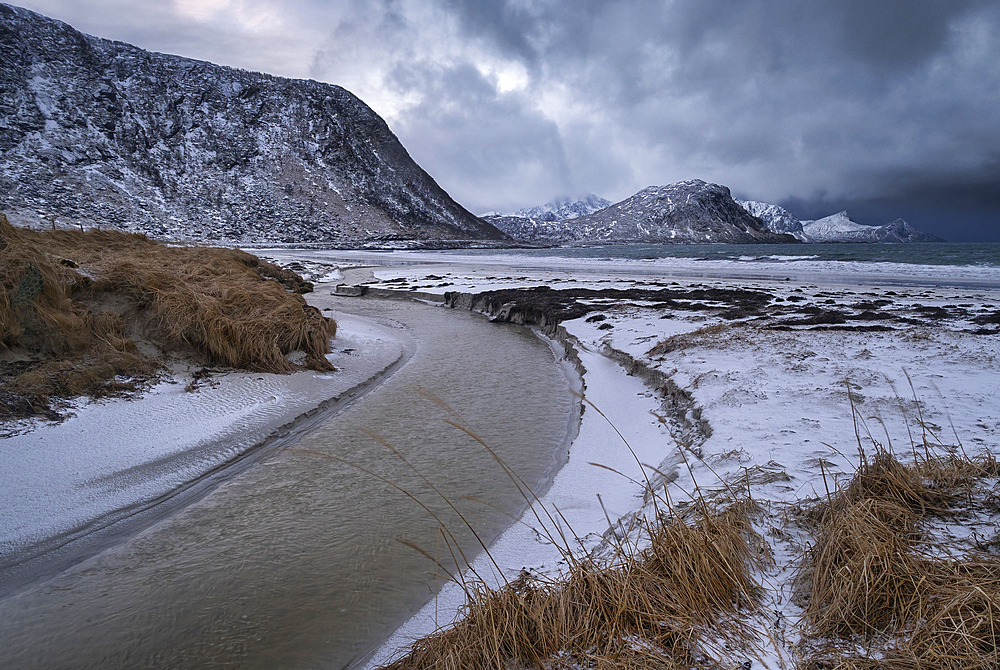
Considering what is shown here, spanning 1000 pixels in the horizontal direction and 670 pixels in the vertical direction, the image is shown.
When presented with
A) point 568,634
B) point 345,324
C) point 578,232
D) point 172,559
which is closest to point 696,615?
point 568,634

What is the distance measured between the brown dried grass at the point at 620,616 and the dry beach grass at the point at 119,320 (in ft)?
14.5

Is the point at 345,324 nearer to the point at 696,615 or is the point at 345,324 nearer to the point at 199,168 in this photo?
the point at 696,615

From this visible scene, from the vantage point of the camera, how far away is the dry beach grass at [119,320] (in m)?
4.66

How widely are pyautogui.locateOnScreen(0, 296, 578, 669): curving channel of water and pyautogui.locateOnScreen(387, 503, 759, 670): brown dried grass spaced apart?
0.65m

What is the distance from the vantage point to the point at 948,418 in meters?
3.78

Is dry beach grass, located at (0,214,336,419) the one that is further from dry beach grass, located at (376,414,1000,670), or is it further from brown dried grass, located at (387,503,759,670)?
dry beach grass, located at (376,414,1000,670)

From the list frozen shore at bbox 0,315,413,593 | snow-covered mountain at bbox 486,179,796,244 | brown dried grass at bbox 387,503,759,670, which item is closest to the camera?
brown dried grass at bbox 387,503,759,670

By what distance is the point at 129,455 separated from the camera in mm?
3996

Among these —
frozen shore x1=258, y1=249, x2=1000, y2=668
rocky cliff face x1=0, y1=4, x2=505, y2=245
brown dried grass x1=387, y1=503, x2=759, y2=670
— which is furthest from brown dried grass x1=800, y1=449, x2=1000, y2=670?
rocky cliff face x1=0, y1=4, x2=505, y2=245

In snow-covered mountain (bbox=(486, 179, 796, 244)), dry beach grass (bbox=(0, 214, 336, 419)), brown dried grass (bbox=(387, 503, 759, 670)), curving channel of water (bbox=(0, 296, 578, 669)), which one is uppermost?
snow-covered mountain (bbox=(486, 179, 796, 244))

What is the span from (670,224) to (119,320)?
606 feet

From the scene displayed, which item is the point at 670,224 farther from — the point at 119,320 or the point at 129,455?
the point at 129,455

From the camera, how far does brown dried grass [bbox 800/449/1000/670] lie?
139 cm

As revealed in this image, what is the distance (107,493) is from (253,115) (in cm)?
10021
